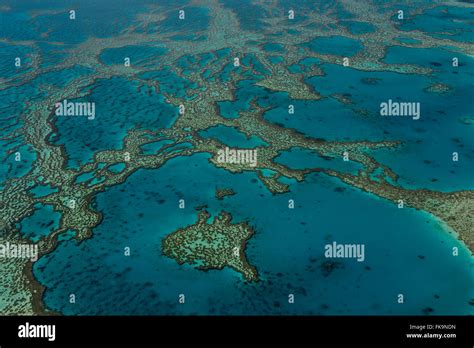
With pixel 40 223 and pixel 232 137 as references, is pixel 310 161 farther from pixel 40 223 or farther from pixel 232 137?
pixel 40 223

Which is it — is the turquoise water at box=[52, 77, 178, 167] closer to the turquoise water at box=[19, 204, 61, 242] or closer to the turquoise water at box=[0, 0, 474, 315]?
the turquoise water at box=[0, 0, 474, 315]

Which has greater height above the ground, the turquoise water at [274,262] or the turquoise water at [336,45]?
the turquoise water at [336,45]

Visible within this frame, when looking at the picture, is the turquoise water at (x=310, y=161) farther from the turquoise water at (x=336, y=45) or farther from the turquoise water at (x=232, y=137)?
the turquoise water at (x=336, y=45)

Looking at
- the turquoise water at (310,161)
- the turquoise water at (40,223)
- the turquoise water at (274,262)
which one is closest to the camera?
the turquoise water at (274,262)

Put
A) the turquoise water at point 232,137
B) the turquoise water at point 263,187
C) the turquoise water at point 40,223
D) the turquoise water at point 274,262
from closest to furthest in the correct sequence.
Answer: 1. the turquoise water at point 274,262
2. the turquoise water at point 263,187
3. the turquoise water at point 40,223
4. the turquoise water at point 232,137

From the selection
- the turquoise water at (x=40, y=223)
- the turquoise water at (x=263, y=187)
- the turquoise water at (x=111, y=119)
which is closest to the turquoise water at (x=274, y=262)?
the turquoise water at (x=263, y=187)

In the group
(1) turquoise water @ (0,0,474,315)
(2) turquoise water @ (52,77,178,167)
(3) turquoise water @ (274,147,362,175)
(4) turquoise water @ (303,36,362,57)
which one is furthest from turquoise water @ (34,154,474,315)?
(4) turquoise water @ (303,36,362,57)

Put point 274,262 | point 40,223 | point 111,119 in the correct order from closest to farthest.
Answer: point 274,262 → point 40,223 → point 111,119

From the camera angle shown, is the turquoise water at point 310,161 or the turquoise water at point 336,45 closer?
the turquoise water at point 310,161

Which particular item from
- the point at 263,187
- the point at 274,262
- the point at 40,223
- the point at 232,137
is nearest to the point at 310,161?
the point at 263,187
